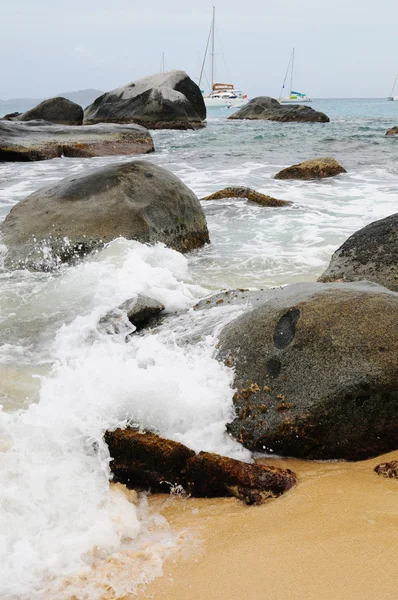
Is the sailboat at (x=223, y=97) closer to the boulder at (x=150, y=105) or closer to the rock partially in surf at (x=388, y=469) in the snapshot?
the boulder at (x=150, y=105)

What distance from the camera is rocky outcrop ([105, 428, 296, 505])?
2.45m

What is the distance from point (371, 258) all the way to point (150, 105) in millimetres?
29462

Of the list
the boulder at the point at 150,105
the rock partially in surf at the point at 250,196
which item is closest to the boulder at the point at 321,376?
the rock partially in surf at the point at 250,196

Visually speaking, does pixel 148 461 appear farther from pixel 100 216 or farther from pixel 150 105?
pixel 150 105

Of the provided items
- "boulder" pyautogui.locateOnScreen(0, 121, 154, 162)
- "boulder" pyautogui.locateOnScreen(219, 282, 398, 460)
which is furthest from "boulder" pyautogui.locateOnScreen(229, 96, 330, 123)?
"boulder" pyautogui.locateOnScreen(219, 282, 398, 460)

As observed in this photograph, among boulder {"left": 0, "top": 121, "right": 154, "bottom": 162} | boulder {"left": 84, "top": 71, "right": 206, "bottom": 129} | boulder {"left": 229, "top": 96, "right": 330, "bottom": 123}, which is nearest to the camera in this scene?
boulder {"left": 0, "top": 121, "right": 154, "bottom": 162}

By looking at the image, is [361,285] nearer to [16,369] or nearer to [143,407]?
[143,407]

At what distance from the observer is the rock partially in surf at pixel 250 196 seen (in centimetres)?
966

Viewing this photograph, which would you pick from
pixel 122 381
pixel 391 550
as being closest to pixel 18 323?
pixel 122 381

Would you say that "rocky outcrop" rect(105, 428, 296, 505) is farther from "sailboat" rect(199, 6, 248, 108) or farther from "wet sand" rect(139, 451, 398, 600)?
"sailboat" rect(199, 6, 248, 108)

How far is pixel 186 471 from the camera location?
8.39 feet

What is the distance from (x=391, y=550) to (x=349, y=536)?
158 mm

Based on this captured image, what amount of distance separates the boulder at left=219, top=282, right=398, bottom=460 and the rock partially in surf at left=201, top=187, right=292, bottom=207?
6.58 metres

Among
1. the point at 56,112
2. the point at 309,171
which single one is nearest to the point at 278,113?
the point at 56,112
